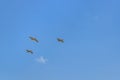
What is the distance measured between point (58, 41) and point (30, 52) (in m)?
15.4

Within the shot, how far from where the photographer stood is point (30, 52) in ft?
447

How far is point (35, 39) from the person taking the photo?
5359 inches

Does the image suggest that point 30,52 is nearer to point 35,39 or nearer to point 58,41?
point 35,39

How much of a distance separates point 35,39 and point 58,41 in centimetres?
1226

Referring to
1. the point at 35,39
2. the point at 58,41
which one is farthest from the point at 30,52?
the point at 58,41

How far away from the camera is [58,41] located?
130625 millimetres

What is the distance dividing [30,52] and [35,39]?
21.7 feet
